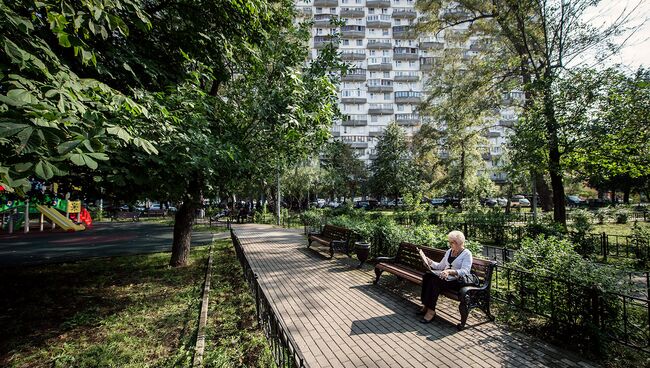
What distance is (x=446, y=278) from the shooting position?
488 centimetres

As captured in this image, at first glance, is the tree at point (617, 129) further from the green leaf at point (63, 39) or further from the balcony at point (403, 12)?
the balcony at point (403, 12)

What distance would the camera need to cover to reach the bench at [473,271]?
471cm

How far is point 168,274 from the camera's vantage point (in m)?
8.91

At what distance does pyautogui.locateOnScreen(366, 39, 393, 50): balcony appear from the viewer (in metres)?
62.1

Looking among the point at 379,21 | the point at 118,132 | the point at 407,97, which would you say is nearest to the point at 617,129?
the point at 118,132

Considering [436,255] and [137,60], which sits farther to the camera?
[436,255]

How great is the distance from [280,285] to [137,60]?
539cm

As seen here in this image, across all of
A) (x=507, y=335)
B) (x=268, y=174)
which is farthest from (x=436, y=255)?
(x=268, y=174)

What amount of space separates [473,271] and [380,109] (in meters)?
60.4

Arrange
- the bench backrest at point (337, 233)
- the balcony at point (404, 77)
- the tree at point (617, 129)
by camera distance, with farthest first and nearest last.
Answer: the balcony at point (404, 77), the bench backrest at point (337, 233), the tree at point (617, 129)

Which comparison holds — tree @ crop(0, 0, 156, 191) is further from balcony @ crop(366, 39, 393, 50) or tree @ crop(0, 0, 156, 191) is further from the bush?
balcony @ crop(366, 39, 393, 50)

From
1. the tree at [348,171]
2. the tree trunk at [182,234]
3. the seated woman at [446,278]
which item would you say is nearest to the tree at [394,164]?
the tree at [348,171]

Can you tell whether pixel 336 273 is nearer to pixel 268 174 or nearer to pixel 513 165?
pixel 268 174

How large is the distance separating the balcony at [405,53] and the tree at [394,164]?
89.0ft
